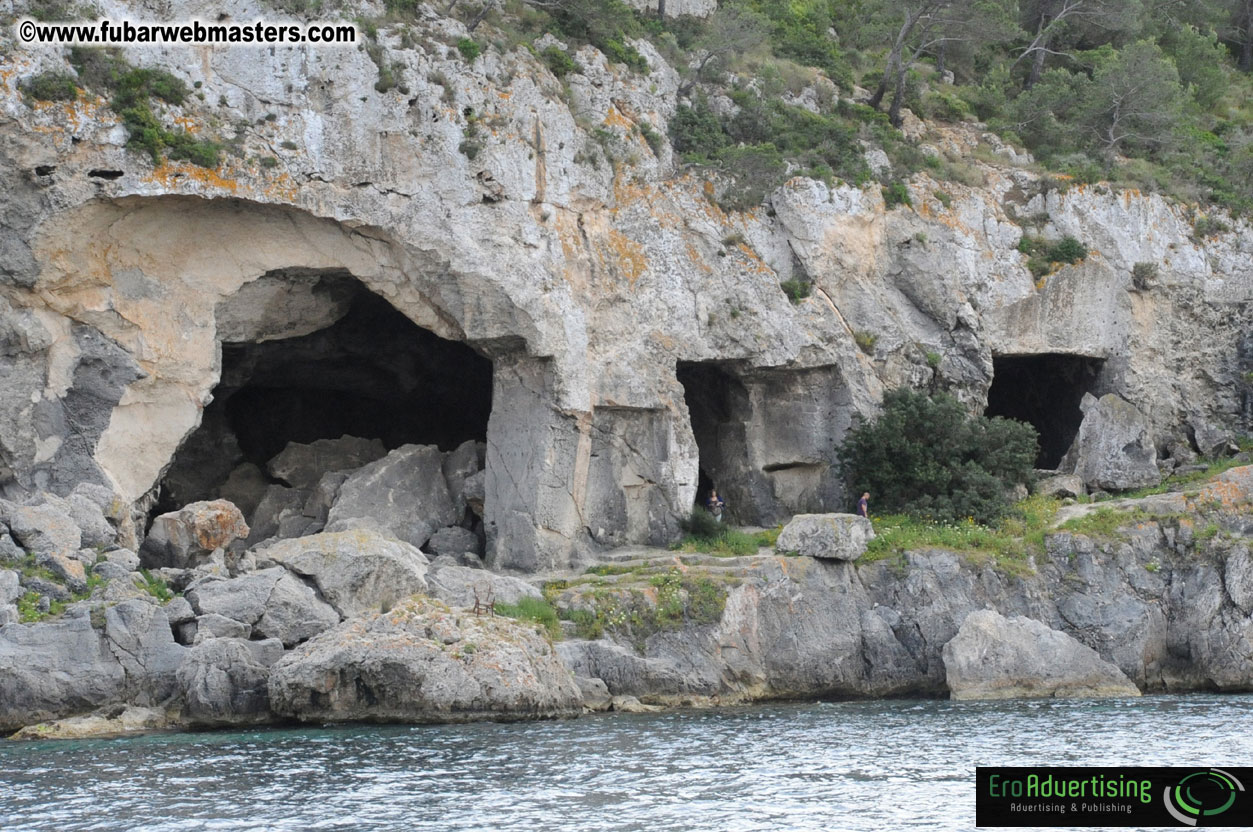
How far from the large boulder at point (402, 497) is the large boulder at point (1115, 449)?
671 inches

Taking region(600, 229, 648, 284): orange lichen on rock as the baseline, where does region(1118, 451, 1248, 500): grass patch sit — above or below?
below

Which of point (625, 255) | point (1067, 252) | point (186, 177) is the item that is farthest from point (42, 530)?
point (1067, 252)

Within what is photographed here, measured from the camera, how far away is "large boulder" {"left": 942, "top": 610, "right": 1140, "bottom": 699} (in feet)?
97.3

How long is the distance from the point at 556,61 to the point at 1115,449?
18.0 meters

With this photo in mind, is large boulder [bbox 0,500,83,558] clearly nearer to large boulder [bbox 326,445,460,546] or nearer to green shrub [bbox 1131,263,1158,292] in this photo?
large boulder [bbox 326,445,460,546]

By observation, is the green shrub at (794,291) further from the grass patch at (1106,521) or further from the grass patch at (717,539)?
the grass patch at (1106,521)

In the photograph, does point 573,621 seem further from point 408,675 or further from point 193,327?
point 193,327

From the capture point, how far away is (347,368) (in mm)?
41469

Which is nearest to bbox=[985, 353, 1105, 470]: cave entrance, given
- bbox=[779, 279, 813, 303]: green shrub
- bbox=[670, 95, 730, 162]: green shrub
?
bbox=[779, 279, 813, 303]: green shrub

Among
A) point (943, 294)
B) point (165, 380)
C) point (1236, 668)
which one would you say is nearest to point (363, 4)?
point (165, 380)

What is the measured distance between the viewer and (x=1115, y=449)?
3881 cm

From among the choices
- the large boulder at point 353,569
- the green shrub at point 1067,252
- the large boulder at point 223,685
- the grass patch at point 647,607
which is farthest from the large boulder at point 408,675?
the green shrub at point 1067,252

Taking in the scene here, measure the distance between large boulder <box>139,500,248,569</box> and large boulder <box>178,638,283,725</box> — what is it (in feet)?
18.8

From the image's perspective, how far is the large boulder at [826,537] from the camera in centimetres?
3129
